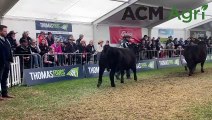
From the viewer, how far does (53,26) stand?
18.0 metres

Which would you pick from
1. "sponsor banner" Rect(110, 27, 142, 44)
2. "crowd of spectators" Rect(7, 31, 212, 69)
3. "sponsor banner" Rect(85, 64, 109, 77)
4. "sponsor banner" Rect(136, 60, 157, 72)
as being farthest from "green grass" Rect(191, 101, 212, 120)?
"sponsor banner" Rect(110, 27, 142, 44)

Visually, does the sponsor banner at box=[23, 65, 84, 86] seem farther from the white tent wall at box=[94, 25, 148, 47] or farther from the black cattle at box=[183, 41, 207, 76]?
the white tent wall at box=[94, 25, 148, 47]

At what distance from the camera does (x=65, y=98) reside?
27.1ft

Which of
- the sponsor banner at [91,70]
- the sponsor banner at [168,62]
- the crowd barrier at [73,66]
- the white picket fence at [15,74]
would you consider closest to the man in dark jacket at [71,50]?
the crowd barrier at [73,66]

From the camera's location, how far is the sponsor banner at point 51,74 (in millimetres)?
11693

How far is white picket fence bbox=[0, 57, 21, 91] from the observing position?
10883mm

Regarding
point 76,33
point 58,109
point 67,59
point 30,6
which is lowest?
point 58,109

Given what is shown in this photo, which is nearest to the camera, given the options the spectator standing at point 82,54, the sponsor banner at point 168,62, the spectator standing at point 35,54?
the spectator standing at point 35,54

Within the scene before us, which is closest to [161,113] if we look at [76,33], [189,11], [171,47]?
[76,33]

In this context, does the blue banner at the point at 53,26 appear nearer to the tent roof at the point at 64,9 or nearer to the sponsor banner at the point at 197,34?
the tent roof at the point at 64,9

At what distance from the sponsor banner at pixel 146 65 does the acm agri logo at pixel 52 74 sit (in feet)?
16.0

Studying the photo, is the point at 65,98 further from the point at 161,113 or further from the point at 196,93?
the point at 196,93

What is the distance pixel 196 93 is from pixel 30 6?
10948 mm

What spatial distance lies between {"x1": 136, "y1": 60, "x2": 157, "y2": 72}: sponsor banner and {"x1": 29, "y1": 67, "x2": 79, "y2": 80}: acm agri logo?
487 cm
